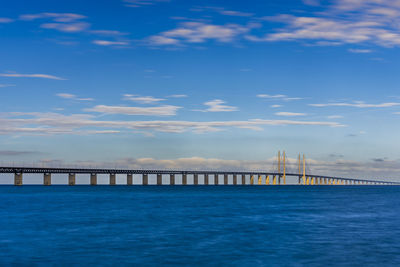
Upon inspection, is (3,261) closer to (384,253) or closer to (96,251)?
(96,251)

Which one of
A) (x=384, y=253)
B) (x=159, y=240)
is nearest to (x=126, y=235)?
(x=159, y=240)

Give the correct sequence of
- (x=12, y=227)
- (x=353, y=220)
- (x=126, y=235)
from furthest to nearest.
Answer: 1. (x=353, y=220)
2. (x=12, y=227)
3. (x=126, y=235)

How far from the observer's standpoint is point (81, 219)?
59406 mm

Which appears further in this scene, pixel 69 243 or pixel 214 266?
pixel 69 243

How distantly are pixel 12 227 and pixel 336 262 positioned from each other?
33.7m

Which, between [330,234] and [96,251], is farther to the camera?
[330,234]

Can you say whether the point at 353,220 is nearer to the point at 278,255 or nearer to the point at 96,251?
the point at 278,255

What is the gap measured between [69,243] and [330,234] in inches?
855

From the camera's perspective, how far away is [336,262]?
100 ft

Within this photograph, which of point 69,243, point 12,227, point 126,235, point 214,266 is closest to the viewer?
point 214,266

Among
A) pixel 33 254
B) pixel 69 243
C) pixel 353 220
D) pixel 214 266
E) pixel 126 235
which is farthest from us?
pixel 353 220

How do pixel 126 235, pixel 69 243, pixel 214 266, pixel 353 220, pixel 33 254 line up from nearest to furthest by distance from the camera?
pixel 214 266, pixel 33 254, pixel 69 243, pixel 126 235, pixel 353 220

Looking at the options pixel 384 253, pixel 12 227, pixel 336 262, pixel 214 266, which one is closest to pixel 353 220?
pixel 384 253

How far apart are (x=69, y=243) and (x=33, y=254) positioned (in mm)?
4868
